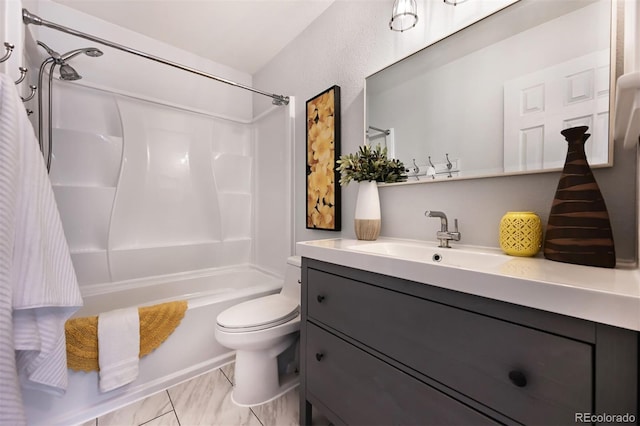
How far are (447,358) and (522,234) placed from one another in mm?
499

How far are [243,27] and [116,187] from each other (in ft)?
5.23

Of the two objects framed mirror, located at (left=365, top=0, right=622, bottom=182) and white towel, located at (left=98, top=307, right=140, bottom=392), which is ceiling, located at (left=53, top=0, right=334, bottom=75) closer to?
framed mirror, located at (left=365, top=0, right=622, bottom=182)

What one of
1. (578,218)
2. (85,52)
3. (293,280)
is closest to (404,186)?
(578,218)

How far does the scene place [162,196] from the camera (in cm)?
222

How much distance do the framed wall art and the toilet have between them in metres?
0.62

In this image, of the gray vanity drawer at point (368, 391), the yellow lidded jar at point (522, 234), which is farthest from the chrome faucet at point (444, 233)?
the gray vanity drawer at point (368, 391)

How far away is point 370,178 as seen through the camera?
1341mm

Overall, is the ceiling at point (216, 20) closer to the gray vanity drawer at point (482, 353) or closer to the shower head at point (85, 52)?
the shower head at point (85, 52)

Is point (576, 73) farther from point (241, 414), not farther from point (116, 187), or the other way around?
point (116, 187)

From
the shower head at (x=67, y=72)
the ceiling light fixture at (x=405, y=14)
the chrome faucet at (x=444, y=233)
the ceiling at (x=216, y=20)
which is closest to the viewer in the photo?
the chrome faucet at (x=444, y=233)

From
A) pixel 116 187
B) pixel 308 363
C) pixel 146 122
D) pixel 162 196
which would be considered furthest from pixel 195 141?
pixel 308 363

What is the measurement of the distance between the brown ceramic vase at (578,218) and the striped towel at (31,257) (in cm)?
172

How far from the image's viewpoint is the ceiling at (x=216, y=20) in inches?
68.9

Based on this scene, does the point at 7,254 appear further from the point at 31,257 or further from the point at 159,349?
the point at 159,349
